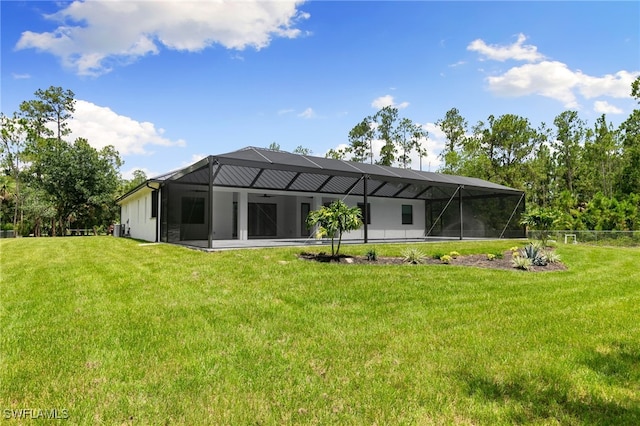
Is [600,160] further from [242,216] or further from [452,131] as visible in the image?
[242,216]

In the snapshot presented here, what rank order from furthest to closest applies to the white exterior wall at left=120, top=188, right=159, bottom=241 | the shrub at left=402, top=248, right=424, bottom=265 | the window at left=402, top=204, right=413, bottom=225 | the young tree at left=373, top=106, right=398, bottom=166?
1. the young tree at left=373, top=106, right=398, bottom=166
2. the window at left=402, top=204, right=413, bottom=225
3. the white exterior wall at left=120, top=188, right=159, bottom=241
4. the shrub at left=402, top=248, right=424, bottom=265

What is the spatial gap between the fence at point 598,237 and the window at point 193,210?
54.3 ft

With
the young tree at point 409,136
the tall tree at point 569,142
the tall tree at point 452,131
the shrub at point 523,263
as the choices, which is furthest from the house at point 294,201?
the tall tree at point 569,142

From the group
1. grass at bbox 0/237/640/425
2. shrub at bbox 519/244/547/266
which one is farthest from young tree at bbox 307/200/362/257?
shrub at bbox 519/244/547/266

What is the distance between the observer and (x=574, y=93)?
74.7ft

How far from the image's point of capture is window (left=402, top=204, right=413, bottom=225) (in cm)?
2061

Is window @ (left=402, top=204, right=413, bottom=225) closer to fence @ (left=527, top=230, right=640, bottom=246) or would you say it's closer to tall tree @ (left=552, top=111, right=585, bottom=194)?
fence @ (left=527, top=230, right=640, bottom=246)

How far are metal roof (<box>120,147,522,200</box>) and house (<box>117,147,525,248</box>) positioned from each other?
0.04m

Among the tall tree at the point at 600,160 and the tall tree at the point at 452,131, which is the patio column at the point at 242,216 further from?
the tall tree at the point at 600,160

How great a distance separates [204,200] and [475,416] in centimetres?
1398

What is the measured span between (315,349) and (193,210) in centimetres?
1231

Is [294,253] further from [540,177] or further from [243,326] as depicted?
[540,177]

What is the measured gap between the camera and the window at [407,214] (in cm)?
2061

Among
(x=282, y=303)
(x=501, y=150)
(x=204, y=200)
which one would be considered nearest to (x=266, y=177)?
(x=204, y=200)
